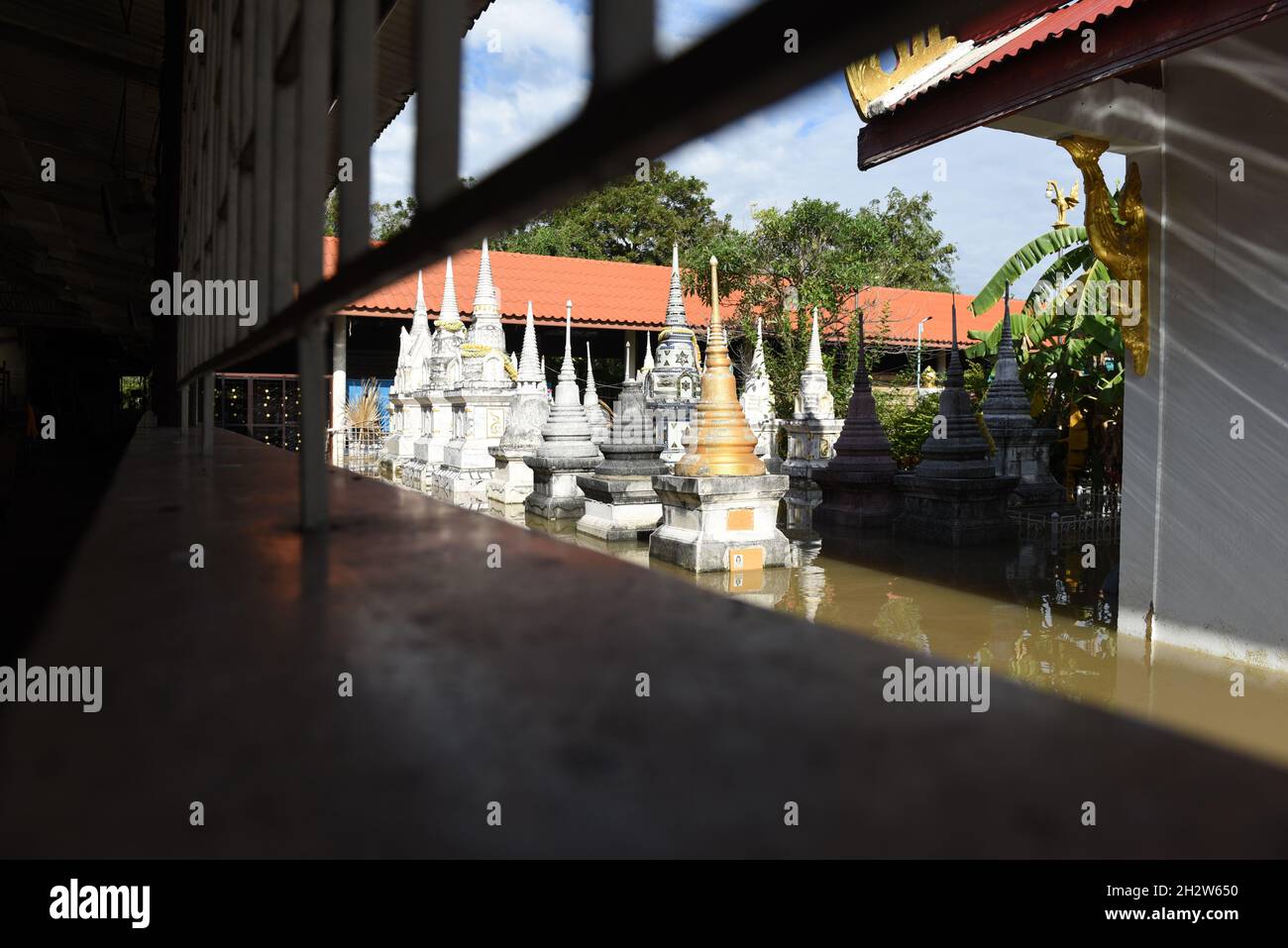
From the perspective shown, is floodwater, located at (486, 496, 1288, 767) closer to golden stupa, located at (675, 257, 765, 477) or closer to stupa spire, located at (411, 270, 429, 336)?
golden stupa, located at (675, 257, 765, 477)

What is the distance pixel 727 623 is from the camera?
57cm

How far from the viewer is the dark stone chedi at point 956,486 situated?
8062 millimetres

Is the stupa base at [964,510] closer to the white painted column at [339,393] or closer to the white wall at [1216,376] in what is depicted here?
the white wall at [1216,376]

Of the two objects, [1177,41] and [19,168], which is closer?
[1177,41]

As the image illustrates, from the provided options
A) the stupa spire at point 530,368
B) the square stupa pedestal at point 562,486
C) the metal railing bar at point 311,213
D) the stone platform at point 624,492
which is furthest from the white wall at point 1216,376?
the stupa spire at point 530,368

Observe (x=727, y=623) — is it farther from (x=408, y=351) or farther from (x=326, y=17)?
(x=408, y=351)

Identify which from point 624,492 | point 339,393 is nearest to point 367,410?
point 339,393

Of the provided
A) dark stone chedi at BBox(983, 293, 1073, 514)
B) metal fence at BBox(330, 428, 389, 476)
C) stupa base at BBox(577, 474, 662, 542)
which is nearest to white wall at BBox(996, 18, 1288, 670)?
stupa base at BBox(577, 474, 662, 542)

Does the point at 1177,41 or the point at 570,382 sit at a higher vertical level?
the point at 1177,41

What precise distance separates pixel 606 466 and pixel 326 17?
7670mm

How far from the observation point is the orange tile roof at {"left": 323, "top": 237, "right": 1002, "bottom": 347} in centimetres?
1597

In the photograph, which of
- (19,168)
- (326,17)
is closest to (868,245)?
(19,168)

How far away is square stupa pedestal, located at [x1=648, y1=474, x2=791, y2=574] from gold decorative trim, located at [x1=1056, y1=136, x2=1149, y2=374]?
116 inches

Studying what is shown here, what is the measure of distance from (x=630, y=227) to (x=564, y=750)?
26.0m
